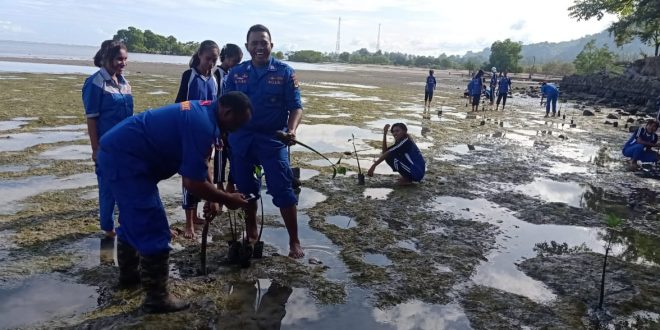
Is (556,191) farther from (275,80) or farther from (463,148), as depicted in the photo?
(275,80)

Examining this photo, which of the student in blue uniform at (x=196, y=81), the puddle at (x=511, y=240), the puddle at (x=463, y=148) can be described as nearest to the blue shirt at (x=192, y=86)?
the student in blue uniform at (x=196, y=81)

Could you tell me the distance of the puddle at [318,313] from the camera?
3432mm

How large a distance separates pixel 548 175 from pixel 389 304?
6294mm

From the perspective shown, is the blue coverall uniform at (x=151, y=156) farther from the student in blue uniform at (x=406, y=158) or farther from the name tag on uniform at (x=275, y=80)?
the student in blue uniform at (x=406, y=158)

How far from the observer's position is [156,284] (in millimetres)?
3320

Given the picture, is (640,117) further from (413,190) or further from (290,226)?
(290,226)

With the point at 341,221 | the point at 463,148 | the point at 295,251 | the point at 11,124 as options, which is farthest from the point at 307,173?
the point at 11,124

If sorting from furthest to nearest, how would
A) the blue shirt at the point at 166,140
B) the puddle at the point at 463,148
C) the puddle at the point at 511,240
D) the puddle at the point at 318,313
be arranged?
the puddle at the point at 463,148 → the puddle at the point at 511,240 → the puddle at the point at 318,313 → the blue shirt at the point at 166,140

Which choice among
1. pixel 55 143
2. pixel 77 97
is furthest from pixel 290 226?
pixel 77 97

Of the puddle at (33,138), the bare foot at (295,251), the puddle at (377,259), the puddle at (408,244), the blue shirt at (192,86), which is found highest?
the blue shirt at (192,86)

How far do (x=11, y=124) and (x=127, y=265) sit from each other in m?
9.31

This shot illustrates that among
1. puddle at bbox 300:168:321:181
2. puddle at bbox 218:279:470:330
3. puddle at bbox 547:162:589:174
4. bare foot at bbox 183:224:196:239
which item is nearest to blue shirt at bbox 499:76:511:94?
puddle at bbox 547:162:589:174

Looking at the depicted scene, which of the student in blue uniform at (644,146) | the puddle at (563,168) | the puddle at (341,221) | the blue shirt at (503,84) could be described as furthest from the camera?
the blue shirt at (503,84)

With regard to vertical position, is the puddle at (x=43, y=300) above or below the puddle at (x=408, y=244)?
below
